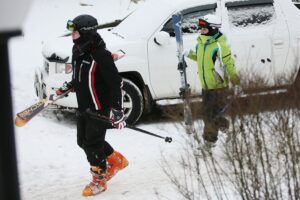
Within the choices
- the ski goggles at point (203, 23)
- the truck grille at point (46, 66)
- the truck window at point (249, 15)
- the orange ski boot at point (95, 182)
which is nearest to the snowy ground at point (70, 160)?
the orange ski boot at point (95, 182)

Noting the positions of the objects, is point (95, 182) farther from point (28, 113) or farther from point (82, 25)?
point (82, 25)

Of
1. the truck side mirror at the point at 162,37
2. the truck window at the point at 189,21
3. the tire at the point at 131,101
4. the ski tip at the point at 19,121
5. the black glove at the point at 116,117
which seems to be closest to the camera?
the ski tip at the point at 19,121

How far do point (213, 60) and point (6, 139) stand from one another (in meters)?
4.98

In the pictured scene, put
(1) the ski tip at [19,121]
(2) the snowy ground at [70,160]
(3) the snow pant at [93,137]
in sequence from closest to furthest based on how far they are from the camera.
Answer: (1) the ski tip at [19,121]
(3) the snow pant at [93,137]
(2) the snowy ground at [70,160]

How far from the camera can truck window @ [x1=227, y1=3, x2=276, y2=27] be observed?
865cm

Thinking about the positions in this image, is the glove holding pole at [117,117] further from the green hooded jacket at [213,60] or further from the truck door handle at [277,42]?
the truck door handle at [277,42]

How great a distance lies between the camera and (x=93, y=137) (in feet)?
19.5

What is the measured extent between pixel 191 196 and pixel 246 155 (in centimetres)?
84

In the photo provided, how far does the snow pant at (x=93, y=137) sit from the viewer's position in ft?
19.4

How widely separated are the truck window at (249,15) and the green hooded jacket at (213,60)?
1838 mm

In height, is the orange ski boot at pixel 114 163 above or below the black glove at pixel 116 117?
below

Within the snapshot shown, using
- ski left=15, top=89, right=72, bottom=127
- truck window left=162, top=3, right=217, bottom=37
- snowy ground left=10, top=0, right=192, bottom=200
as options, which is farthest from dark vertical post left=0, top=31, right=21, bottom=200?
truck window left=162, top=3, right=217, bottom=37

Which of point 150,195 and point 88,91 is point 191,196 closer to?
point 150,195

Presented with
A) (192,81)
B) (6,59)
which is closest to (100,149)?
(192,81)
